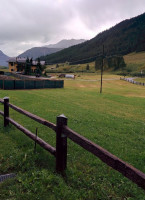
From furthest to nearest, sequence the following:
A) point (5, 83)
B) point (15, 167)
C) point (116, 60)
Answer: point (116, 60) < point (5, 83) < point (15, 167)

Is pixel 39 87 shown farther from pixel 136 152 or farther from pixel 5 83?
pixel 136 152

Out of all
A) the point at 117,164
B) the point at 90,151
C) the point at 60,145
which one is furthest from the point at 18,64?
the point at 117,164

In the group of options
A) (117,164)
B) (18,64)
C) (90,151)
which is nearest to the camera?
(117,164)

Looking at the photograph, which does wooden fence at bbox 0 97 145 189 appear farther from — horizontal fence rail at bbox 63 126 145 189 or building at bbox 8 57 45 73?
building at bbox 8 57 45 73

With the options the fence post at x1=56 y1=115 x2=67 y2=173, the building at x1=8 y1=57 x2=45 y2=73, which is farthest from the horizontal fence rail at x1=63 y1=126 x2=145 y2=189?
the building at x1=8 y1=57 x2=45 y2=73

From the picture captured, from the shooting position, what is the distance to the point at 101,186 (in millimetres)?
4012

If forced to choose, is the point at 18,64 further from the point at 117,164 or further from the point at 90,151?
the point at 117,164

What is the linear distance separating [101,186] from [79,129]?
4.43m

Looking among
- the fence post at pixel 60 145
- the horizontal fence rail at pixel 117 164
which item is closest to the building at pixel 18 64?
the fence post at pixel 60 145

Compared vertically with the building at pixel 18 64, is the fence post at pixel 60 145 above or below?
below

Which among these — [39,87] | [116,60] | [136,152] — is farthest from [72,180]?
[116,60]

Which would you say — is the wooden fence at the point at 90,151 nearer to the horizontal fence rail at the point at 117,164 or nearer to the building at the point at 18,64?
the horizontal fence rail at the point at 117,164

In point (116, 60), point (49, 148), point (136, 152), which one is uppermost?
point (116, 60)

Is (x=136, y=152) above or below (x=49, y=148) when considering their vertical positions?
below
